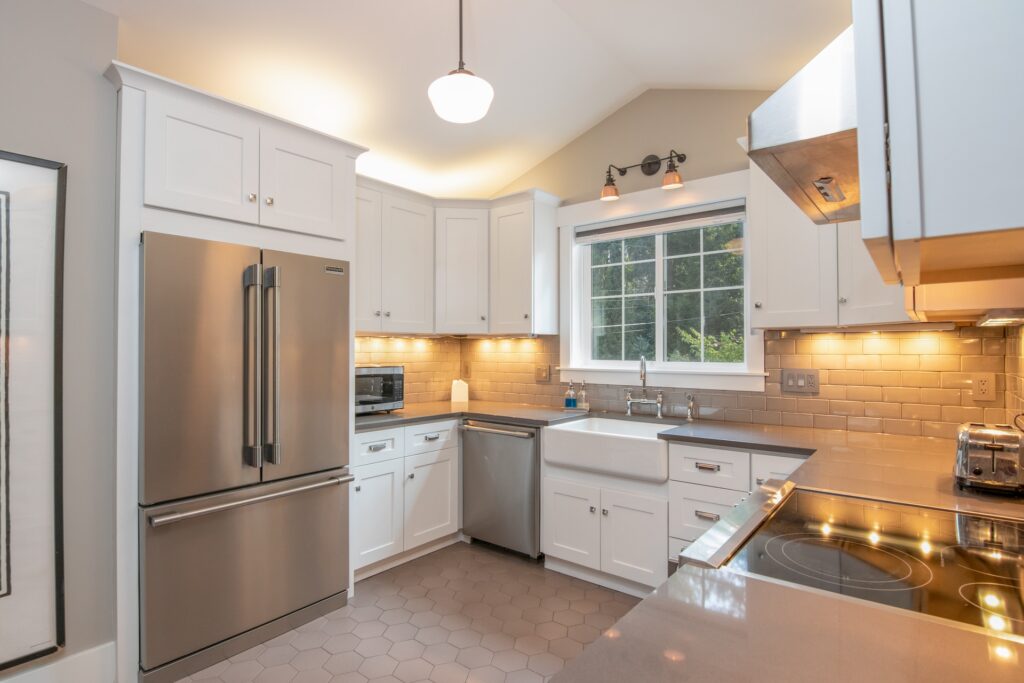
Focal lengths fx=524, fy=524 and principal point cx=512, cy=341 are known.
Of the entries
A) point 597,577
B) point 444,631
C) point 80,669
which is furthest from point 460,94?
point 80,669

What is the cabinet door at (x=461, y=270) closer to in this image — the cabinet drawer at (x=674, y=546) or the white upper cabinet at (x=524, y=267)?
the white upper cabinet at (x=524, y=267)

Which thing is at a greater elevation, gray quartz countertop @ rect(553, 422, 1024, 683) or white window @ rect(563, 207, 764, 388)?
white window @ rect(563, 207, 764, 388)

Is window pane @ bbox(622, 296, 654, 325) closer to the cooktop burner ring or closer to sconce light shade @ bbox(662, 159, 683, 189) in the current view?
sconce light shade @ bbox(662, 159, 683, 189)

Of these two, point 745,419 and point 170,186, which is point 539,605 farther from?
point 170,186

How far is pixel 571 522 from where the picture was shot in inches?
118

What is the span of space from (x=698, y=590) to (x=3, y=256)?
2.46 metres

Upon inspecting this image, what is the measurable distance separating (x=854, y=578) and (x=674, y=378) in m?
2.44

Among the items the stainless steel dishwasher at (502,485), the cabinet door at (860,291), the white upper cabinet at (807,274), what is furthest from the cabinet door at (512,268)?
the cabinet door at (860,291)

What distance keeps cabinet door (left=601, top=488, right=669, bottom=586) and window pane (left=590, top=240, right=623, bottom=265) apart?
1.66 m

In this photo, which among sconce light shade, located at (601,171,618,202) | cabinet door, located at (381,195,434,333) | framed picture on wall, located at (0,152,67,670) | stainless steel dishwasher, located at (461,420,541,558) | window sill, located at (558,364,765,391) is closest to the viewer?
framed picture on wall, located at (0,152,67,670)

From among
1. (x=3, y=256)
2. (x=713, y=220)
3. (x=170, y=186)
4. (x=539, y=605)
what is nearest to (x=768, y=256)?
(x=713, y=220)

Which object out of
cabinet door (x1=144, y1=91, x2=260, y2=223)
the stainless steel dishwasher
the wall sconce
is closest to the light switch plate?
the wall sconce

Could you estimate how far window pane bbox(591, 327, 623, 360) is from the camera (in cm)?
369

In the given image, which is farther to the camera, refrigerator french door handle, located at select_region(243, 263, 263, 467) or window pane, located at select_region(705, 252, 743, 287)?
window pane, located at select_region(705, 252, 743, 287)
